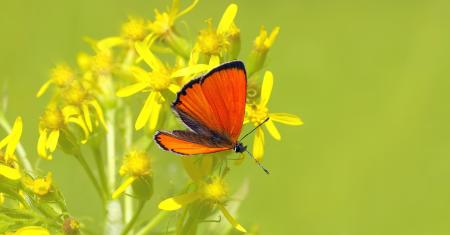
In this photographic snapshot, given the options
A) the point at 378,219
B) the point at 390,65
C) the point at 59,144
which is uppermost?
the point at 390,65

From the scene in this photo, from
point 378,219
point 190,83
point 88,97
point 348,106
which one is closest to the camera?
point 190,83

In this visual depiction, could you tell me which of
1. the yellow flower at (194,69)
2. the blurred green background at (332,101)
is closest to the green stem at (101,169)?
the yellow flower at (194,69)

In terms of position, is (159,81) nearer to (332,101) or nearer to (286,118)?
(286,118)

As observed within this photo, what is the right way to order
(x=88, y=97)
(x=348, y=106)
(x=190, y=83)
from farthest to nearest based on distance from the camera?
(x=348, y=106)
(x=88, y=97)
(x=190, y=83)

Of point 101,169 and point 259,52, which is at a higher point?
point 259,52

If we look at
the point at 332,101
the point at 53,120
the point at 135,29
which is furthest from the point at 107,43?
the point at 332,101

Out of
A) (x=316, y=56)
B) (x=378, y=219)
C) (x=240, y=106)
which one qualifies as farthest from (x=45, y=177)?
(x=316, y=56)

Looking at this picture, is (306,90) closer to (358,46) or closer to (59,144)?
(358,46)
